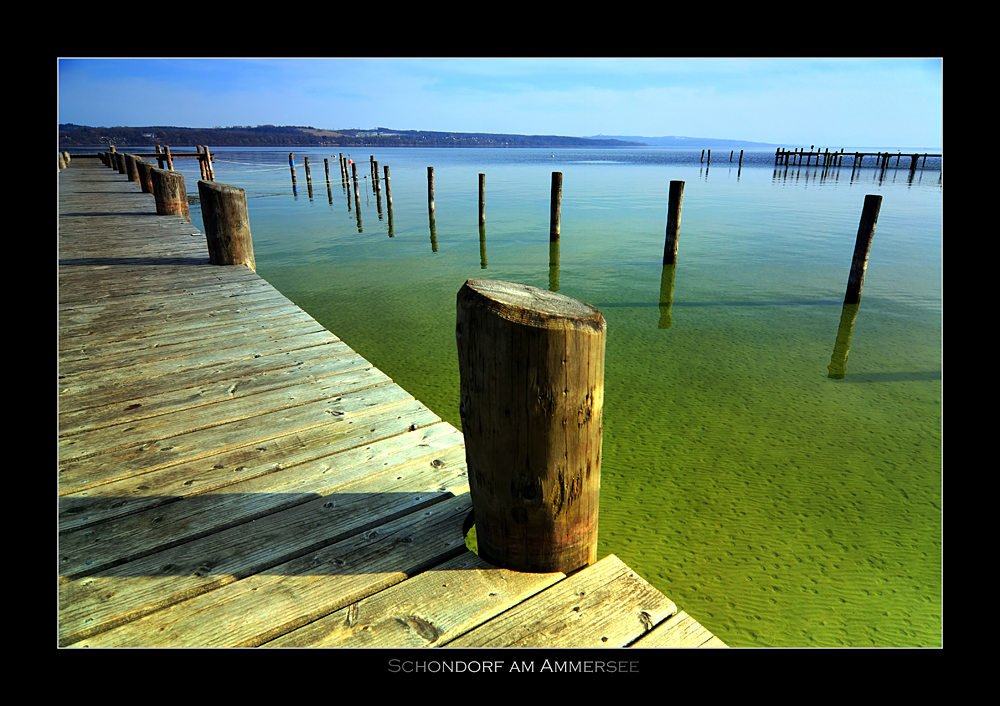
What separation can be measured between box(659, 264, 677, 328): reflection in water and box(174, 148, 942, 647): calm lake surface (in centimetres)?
7

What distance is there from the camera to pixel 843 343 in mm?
7727

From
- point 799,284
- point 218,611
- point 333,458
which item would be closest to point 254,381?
point 333,458

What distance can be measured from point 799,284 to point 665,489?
29.1 ft

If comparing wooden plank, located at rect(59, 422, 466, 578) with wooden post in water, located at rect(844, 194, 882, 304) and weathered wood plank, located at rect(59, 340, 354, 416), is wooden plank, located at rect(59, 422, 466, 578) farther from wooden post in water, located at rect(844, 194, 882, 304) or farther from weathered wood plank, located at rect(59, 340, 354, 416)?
wooden post in water, located at rect(844, 194, 882, 304)

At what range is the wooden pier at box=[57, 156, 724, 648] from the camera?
1.69 m

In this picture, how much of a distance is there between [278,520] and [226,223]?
5240 millimetres

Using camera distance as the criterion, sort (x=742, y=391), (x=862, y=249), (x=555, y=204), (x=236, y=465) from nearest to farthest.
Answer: (x=236, y=465) < (x=742, y=391) < (x=862, y=249) < (x=555, y=204)

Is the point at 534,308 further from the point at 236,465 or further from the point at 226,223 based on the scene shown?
the point at 226,223

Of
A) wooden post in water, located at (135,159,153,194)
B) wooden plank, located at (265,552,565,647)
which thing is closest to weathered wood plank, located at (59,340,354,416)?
wooden plank, located at (265,552,565,647)

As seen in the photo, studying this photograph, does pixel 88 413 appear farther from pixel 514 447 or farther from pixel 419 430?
pixel 514 447

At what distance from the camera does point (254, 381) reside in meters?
3.49

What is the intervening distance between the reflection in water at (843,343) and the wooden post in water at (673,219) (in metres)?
3.70

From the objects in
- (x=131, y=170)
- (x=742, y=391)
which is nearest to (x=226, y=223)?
(x=742, y=391)

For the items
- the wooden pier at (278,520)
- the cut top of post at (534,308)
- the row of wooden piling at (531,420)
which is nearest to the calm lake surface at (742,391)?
the wooden pier at (278,520)
